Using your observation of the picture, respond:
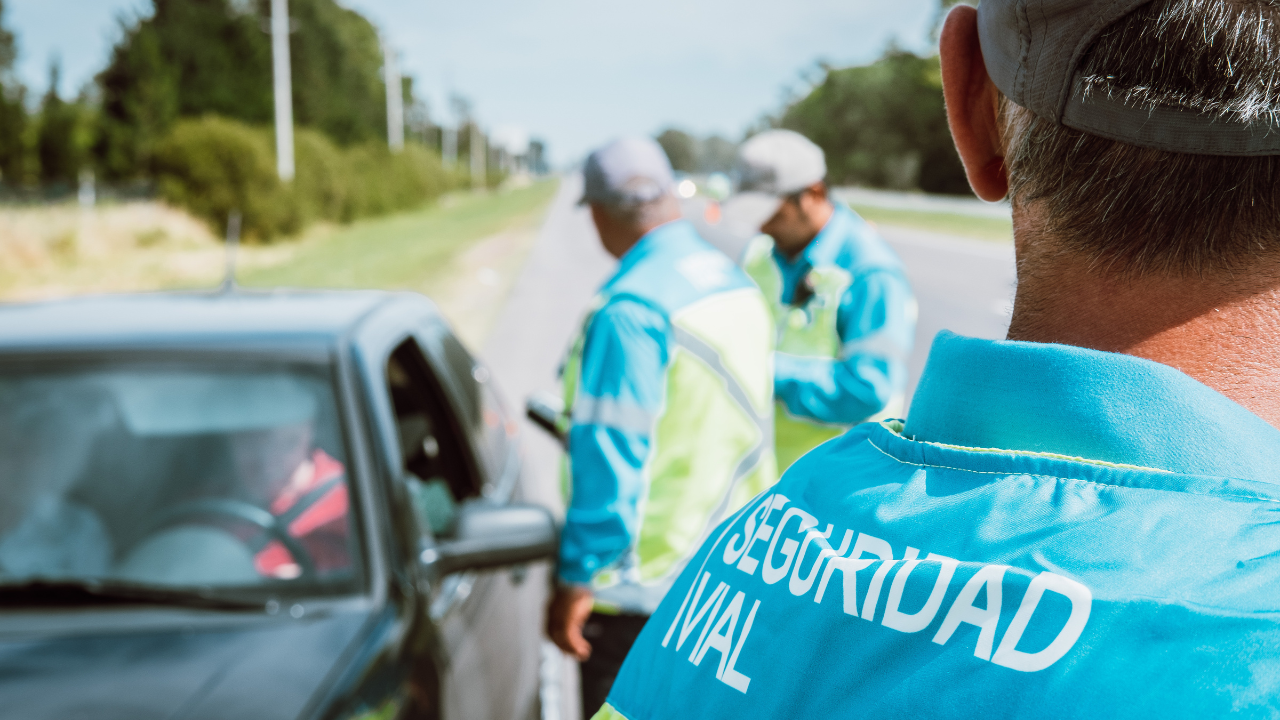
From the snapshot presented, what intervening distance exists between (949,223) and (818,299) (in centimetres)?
3211

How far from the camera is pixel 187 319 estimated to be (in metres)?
2.81

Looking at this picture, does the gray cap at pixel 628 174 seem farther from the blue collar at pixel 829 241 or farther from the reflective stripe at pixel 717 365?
the blue collar at pixel 829 241

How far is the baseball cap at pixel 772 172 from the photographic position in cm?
364

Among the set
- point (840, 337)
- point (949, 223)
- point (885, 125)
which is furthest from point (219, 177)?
point (885, 125)

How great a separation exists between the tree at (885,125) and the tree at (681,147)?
43.3 m

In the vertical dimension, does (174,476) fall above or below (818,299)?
below

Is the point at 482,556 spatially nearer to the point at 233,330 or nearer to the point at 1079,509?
the point at 233,330

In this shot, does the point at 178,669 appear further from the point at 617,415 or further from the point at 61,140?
the point at 61,140

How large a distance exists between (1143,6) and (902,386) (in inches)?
106

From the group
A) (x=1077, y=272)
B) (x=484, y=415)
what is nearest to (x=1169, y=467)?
(x=1077, y=272)

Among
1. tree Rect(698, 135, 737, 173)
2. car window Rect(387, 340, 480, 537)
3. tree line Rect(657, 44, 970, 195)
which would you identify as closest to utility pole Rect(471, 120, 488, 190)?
tree line Rect(657, 44, 970, 195)

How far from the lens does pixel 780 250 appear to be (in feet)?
12.3

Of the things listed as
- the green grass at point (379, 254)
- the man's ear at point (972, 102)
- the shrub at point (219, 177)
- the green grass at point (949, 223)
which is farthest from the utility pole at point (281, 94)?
the man's ear at point (972, 102)

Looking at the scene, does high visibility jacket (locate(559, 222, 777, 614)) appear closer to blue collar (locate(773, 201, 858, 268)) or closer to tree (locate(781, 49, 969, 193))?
blue collar (locate(773, 201, 858, 268))
